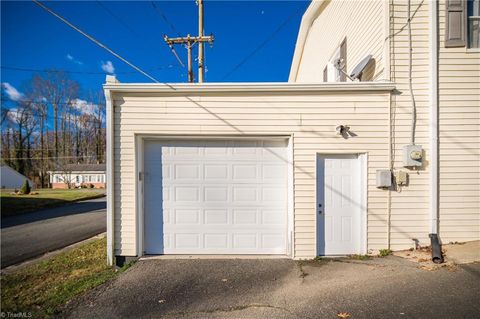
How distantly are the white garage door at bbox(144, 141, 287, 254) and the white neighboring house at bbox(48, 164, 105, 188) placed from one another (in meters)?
41.1

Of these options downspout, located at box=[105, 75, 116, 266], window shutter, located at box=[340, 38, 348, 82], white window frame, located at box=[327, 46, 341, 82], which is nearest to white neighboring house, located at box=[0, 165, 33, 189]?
downspout, located at box=[105, 75, 116, 266]

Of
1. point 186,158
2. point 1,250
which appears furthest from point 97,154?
point 186,158

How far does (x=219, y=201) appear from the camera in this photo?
540 centimetres

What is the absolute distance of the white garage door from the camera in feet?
17.7

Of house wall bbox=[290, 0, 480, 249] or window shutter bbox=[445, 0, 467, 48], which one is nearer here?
house wall bbox=[290, 0, 480, 249]

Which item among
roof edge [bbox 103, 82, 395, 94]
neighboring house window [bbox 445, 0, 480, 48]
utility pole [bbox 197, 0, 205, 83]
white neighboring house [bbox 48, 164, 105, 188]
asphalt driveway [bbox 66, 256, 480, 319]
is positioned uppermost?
utility pole [bbox 197, 0, 205, 83]

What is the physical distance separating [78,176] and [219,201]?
149 feet

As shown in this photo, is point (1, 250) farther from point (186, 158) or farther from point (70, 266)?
point (186, 158)

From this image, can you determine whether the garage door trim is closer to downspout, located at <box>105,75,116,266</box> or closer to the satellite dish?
downspout, located at <box>105,75,116,266</box>

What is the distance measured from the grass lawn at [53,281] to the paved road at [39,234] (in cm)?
110

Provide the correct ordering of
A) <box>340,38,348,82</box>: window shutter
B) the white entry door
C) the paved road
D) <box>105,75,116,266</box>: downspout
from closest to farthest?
<box>105,75,116,266</box>: downspout, the white entry door, the paved road, <box>340,38,348,82</box>: window shutter

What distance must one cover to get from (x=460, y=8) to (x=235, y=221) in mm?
6499

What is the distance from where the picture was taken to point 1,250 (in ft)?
21.6

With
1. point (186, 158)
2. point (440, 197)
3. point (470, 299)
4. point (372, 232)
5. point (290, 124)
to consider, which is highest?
point (290, 124)
